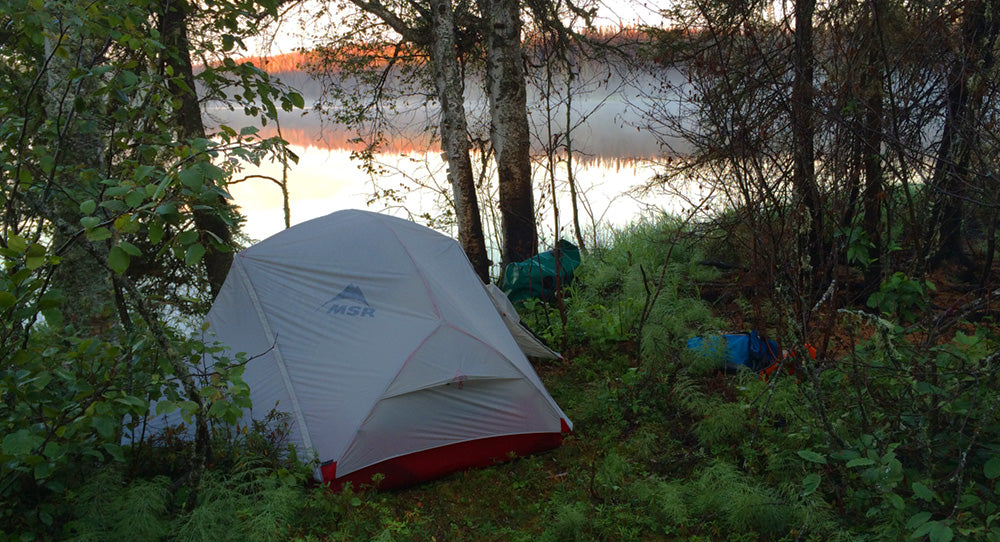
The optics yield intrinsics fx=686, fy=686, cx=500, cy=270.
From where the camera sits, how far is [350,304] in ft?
15.8

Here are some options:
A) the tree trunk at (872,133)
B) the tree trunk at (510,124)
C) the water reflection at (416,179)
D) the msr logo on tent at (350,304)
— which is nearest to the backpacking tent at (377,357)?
the msr logo on tent at (350,304)

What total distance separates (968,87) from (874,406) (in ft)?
7.95

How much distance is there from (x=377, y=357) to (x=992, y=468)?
3.31 m

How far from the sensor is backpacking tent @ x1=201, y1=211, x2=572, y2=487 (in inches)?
168

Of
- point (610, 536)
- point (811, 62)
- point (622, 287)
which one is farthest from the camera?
point (622, 287)

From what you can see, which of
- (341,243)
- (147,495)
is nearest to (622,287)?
(341,243)

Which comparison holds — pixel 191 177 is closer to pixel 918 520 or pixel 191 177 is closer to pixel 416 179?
pixel 918 520

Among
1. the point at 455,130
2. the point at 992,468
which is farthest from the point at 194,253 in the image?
the point at 455,130

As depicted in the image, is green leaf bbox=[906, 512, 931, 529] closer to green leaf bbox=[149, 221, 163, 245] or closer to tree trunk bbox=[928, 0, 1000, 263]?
tree trunk bbox=[928, 0, 1000, 263]

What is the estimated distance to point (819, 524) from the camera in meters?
3.30

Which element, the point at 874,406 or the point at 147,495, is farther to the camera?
the point at 874,406

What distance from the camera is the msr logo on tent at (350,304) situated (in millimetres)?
4773

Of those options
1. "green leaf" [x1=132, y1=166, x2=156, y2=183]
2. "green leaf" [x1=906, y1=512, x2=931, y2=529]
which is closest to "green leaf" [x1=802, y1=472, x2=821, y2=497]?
"green leaf" [x1=906, y1=512, x2=931, y2=529]

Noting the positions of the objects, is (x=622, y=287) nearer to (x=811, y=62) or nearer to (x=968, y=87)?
(x=811, y=62)
